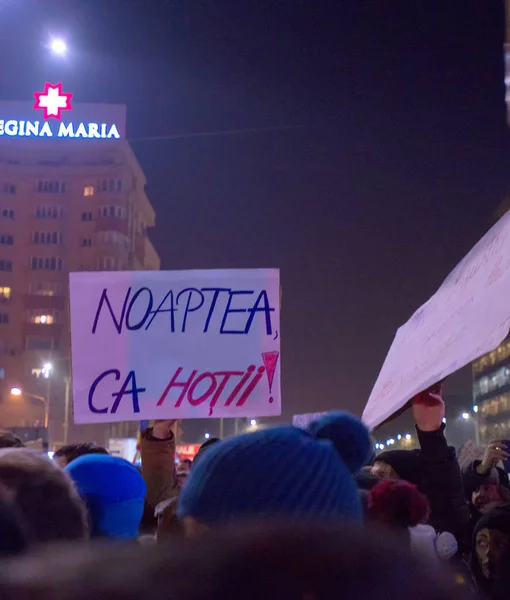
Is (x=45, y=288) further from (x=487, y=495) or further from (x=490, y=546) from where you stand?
(x=490, y=546)

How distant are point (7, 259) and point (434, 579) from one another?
3182 inches

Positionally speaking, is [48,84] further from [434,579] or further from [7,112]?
[434,579]

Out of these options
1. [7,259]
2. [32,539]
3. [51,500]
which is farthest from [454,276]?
[7,259]

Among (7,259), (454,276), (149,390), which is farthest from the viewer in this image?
(7,259)

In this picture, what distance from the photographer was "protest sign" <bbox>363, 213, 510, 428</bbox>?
2.00m

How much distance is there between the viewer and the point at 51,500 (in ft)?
5.66

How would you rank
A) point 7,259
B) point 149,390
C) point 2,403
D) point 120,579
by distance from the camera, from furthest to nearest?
point 7,259 < point 2,403 < point 149,390 < point 120,579

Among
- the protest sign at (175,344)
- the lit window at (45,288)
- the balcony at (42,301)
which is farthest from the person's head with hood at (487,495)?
the lit window at (45,288)

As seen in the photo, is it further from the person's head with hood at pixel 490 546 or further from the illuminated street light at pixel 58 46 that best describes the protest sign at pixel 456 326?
the illuminated street light at pixel 58 46

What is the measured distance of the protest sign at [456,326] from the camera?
2.00 metres

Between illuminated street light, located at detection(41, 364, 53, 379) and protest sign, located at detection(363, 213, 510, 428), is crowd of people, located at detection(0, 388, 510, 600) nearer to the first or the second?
protest sign, located at detection(363, 213, 510, 428)

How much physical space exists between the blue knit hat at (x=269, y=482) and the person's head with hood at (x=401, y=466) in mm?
2397

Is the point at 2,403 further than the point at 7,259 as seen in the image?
No

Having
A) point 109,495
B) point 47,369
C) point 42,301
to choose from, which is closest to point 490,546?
point 109,495
